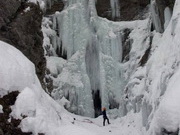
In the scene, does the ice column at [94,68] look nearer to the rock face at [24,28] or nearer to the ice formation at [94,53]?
the ice formation at [94,53]

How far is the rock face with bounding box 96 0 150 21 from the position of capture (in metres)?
27.6

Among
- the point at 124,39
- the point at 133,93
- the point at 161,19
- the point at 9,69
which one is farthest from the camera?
the point at 124,39

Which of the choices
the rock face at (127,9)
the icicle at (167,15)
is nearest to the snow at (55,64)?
the rock face at (127,9)

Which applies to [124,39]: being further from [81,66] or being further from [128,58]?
[81,66]

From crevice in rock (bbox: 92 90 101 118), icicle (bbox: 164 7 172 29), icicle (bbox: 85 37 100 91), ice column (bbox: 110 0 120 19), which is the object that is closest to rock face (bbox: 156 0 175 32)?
icicle (bbox: 164 7 172 29)

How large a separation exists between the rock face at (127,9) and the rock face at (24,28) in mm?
11367

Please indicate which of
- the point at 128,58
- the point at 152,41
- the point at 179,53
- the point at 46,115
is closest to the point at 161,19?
the point at 152,41

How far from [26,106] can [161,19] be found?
14.1m

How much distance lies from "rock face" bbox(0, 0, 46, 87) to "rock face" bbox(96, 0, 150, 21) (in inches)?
448

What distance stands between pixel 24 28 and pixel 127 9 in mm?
13355

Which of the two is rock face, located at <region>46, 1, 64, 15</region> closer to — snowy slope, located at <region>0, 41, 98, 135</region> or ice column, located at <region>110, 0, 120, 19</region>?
ice column, located at <region>110, 0, 120, 19</region>

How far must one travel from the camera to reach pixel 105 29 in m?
27.0

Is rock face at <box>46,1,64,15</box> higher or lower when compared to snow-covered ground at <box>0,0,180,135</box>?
higher

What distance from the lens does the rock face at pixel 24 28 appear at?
15383mm
